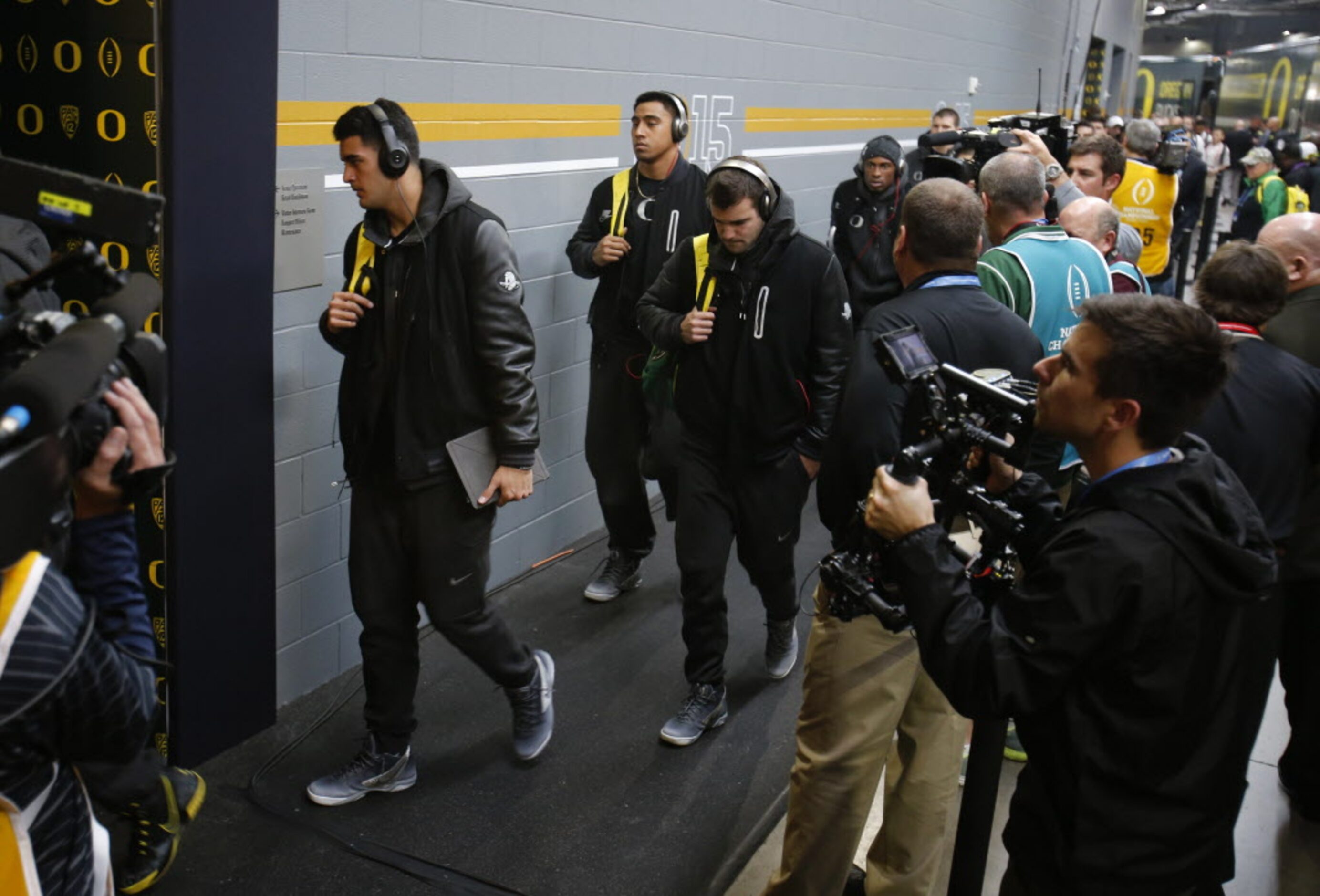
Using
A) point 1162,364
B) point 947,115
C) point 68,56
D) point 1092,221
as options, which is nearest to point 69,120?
point 68,56

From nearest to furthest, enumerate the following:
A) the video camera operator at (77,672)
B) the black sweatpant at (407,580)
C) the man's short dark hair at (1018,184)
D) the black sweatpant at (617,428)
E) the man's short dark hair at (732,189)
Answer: the video camera operator at (77,672) < the black sweatpant at (407,580) < the man's short dark hair at (732,189) < the man's short dark hair at (1018,184) < the black sweatpant at (617,428)

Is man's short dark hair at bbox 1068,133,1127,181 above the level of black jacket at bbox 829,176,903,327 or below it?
above

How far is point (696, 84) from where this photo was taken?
531 centimetres

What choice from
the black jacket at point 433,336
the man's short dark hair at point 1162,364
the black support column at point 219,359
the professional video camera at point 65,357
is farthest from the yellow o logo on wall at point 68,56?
the man's short dark hair at point 1162,364

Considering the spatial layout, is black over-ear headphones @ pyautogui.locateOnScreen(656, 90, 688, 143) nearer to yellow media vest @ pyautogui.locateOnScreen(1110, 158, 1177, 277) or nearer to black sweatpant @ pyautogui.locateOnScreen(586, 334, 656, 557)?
black sweatpant @ pyautogui.locateOnScreen(586, 334, 656, 557)

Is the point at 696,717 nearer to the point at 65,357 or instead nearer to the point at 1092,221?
the point at 1092,221

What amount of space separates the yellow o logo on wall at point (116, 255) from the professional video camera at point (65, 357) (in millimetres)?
1392

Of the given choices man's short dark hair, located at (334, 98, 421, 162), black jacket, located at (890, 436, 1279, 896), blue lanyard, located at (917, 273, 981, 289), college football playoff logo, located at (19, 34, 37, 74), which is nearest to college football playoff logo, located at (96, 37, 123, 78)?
college football playoff logo, located at (19, 34, 37, 74)

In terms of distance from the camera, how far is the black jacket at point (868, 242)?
19.2 ft

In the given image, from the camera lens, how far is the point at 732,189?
3.37m

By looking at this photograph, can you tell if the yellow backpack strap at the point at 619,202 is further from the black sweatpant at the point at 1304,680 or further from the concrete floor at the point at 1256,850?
the black sweatpant at the point at 1304,680

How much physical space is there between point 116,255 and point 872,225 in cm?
385

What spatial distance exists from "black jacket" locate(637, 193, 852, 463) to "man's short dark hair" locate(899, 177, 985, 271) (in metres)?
0.75

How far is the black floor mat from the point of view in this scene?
2.95 m
